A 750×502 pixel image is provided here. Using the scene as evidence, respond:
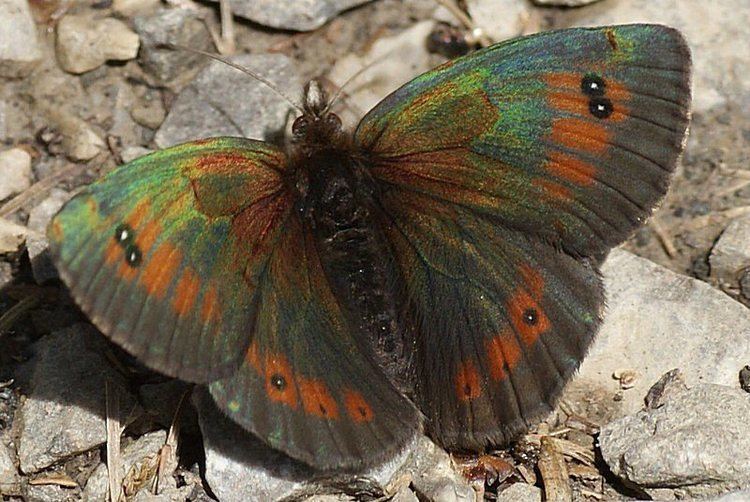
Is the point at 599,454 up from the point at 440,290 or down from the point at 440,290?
down

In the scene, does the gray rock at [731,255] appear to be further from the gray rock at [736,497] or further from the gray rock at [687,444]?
the gray rock at [736,497]

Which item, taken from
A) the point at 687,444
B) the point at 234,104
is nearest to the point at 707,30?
the point at 234,104

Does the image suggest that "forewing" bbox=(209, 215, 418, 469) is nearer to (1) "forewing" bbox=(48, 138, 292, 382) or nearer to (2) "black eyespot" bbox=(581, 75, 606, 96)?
(1) "forewing" bbox=(48, 138, 292, 382)

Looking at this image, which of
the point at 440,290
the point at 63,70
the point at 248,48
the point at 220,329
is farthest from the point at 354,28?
the point at 220,329

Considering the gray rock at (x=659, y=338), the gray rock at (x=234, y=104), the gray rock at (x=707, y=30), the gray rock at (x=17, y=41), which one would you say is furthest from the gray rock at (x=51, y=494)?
the gray rock at (x=707, y=30)

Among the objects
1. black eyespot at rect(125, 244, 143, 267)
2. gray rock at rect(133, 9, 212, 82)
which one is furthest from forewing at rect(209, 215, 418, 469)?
gray rock at rect(133, 9, 212, 82)

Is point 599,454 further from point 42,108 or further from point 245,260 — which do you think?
point 42,108

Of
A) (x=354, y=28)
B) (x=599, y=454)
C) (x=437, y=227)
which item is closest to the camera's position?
(x=437, y=227)

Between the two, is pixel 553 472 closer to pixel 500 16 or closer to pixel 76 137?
pixel 500 16
